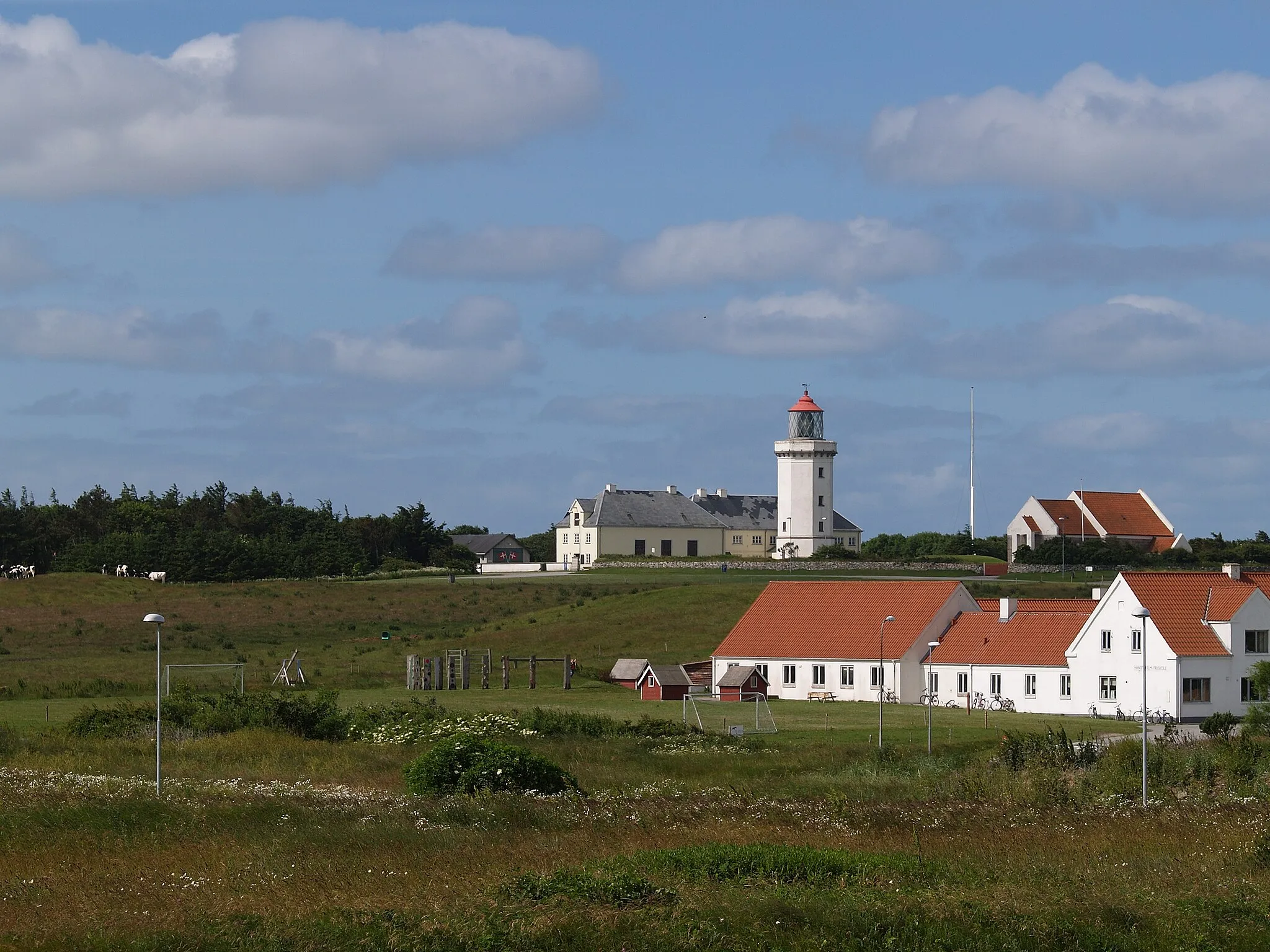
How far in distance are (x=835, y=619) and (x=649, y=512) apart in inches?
3049

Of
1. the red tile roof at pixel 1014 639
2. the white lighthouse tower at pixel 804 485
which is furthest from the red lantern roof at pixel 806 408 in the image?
the red tile roof at pixel 1014 639

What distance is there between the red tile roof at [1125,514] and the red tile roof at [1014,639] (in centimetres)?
6522

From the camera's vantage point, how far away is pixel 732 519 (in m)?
144

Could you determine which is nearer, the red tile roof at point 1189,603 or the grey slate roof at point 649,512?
the red tile roof at point 1189,603

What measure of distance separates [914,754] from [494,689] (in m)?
26.0

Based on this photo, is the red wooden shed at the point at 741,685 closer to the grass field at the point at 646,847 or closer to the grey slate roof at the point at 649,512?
the grass field at the point at 646,847

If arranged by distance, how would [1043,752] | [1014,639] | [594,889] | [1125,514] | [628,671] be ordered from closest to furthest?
[594,889], [1043,752], [1014,639], [628,671], [1125,514]

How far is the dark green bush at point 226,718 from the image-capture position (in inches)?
1535

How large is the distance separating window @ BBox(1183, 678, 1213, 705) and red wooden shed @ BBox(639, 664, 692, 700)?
1663cm

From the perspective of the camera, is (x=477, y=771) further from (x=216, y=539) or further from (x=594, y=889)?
(x=216, y=539)

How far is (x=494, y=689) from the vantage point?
2335 inches

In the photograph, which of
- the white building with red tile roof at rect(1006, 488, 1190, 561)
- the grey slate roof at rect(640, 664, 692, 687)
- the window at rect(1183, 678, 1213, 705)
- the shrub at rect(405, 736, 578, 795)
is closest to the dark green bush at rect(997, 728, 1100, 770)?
the shrub at rect(405, 736, 578, 795)

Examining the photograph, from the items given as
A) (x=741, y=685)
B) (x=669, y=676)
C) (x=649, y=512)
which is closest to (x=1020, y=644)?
(x=741, y=685)

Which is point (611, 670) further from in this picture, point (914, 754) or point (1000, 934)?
point (1000, 934)
